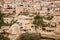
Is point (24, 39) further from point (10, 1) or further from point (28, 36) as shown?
point (10, 1)

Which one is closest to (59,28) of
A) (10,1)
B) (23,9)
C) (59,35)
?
(59,35)

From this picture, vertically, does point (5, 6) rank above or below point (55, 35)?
below

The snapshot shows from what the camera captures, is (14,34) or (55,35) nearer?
(55,35)

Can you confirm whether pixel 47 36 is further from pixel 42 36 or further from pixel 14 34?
pixel 14 34

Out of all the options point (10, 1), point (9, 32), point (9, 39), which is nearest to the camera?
point (9, 39)

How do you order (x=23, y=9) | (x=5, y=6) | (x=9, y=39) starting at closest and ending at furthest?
1. (x=9, y=39)
2. (x=23, y=9)
3. (x=5, y=6)

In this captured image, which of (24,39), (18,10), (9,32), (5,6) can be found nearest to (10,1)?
(5,6)

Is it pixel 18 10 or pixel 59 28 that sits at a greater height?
pixel 59 28

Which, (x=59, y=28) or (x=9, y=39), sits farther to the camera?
(x=9, y=39)

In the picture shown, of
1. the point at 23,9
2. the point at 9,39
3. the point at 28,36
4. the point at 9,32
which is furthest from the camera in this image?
the point at 23,9
